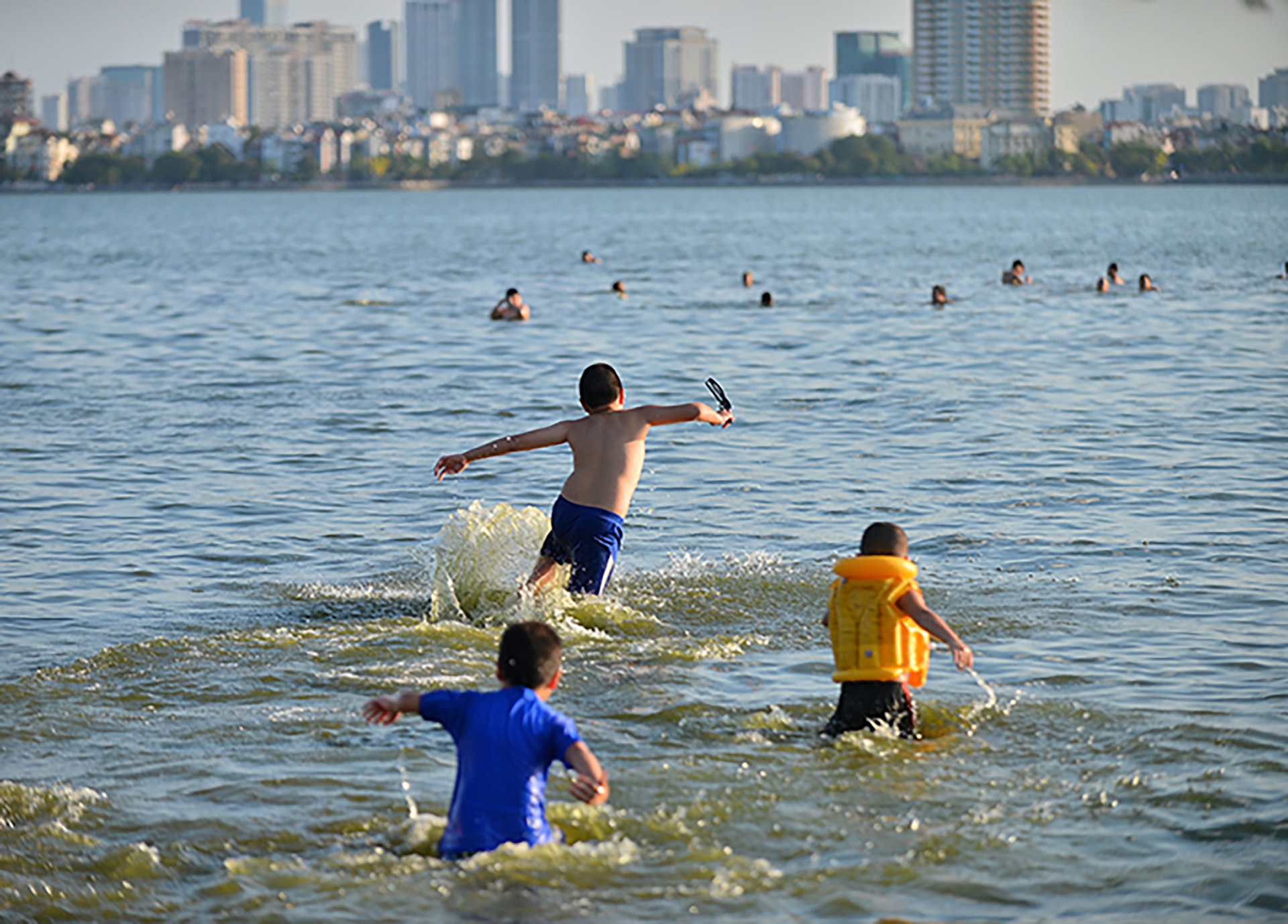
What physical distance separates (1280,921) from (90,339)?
2971 centimetres

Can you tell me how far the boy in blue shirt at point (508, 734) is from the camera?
6.38 m

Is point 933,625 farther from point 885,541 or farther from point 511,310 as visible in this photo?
point 511,310

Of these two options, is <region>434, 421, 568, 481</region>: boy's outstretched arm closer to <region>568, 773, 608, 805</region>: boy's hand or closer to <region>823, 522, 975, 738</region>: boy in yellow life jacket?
<region>823, 522, 975, 738</region>: boy in yellow life jacket

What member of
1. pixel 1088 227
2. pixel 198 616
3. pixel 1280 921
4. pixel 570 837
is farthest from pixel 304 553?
pixel 1088 227

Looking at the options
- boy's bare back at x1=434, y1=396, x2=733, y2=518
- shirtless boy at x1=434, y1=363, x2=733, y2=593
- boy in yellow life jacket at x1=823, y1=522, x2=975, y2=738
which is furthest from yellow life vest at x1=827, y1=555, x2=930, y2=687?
boy's bare back at x1=434, y1=396, x2=733, y2=518

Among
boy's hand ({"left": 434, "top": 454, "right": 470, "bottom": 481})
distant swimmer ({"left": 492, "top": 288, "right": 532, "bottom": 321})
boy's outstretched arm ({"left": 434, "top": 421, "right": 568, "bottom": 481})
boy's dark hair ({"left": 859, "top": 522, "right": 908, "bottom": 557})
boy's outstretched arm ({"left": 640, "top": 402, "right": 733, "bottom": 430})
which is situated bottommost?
boy's dark hair ({"left": 859, "top": 522, "right": 908, "bottom": 557})

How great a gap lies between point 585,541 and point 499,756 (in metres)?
3.93

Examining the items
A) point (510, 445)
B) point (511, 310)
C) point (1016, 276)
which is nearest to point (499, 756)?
point (510, 445)

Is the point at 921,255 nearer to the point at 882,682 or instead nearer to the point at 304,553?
the point at 304,553

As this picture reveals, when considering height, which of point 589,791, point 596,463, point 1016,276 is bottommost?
point 589,791

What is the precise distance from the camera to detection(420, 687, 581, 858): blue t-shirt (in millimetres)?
6387

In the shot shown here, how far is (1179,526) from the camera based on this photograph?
1414 cm

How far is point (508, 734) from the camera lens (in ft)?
21.0

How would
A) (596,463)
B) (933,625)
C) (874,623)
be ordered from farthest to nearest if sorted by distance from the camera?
(596,463)
(874,623)
(933,625)
